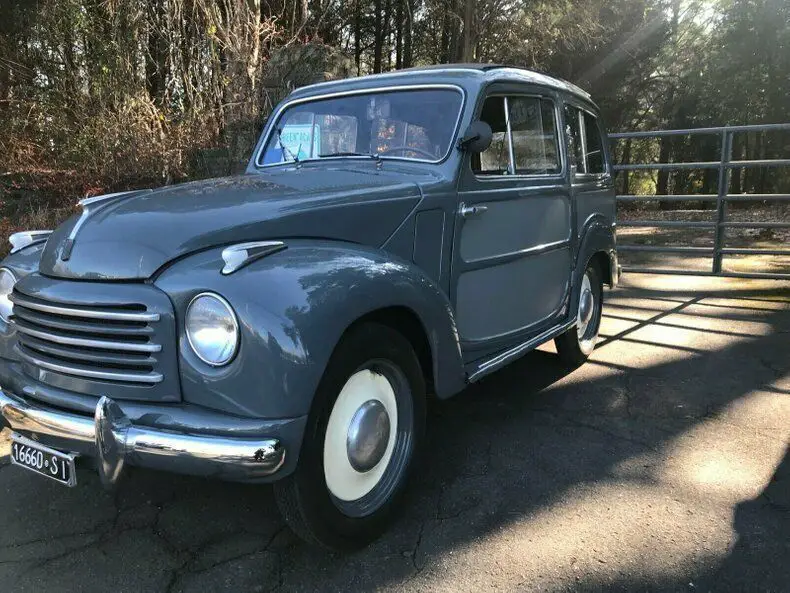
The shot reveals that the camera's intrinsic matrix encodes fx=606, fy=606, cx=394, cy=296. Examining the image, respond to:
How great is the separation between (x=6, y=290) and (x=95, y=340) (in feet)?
2.89

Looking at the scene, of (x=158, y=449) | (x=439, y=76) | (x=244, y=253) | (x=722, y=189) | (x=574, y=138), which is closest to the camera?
(x=158, y=449)

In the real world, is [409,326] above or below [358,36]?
below

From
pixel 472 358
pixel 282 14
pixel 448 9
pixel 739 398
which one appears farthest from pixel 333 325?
pixel 448 9

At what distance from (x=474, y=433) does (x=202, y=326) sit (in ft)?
6.33

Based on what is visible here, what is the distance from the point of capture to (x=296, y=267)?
81.1 inches

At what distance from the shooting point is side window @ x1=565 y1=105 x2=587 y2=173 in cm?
409

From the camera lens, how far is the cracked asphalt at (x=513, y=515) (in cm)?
221

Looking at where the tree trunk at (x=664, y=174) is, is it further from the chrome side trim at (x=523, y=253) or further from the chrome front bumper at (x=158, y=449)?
the chrome front bumper at (x=158, y=449)

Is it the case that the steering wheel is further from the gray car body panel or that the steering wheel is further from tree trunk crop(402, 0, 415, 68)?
tree trunk crop(402, 0, 415, 68)

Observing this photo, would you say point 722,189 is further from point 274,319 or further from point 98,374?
point 98,374

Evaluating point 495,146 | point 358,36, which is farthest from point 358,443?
point 358,36

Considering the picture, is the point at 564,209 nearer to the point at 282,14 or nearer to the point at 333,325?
the point at 333,325

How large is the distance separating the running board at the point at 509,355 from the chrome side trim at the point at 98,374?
1.51 metres

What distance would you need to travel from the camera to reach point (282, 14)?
1090cm
